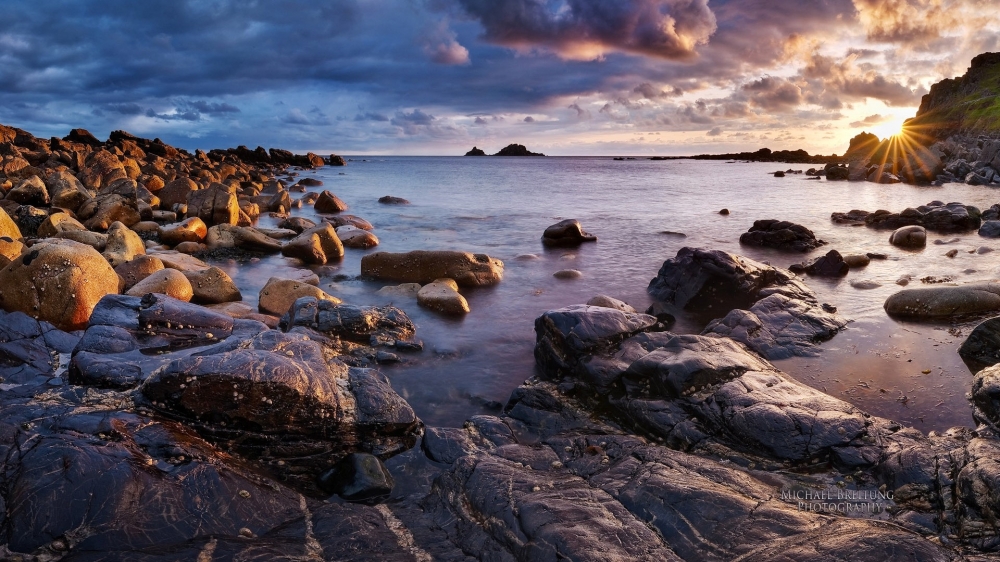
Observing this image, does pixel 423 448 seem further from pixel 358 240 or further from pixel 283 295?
pixel 358 240

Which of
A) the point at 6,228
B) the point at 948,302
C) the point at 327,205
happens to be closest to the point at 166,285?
the point at 6,228

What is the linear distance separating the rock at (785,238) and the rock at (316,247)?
1369 centimetres

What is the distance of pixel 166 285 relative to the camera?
900cm

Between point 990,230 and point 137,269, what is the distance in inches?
999

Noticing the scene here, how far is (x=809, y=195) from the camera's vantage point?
39.6 meters

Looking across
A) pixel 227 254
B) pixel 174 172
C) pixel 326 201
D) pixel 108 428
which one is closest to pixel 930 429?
pixel 108 428

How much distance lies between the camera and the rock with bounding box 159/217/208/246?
1518cm

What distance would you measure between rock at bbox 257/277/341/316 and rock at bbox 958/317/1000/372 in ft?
A: 31.7

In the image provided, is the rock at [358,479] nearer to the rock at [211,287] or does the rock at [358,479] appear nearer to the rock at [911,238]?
the rock at [211,287]

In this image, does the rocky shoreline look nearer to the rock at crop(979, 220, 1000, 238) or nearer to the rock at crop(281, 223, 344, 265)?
the rock at crop(281, 223, 344, 265)

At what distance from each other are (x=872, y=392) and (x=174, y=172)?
35728 mm

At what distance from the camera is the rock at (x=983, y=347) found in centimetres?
720

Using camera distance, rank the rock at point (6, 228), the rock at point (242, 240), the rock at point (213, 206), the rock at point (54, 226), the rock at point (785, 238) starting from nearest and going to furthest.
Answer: the rock at point (6, 228) → the rock at point (54, 226) → the rock at point (242, 240) → the rock at point (785, 238) → the rock at point (213, 206)

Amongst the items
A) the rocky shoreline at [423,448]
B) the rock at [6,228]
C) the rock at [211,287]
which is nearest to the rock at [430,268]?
the rock at [211,287]
